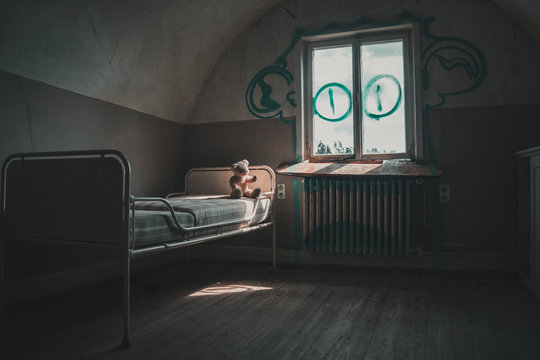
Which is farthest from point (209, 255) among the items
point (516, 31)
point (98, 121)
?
point (516, 31)

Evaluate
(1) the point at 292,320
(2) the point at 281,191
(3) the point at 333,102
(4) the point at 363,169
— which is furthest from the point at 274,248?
(3) the point at 333,102

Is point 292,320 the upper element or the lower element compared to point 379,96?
lower

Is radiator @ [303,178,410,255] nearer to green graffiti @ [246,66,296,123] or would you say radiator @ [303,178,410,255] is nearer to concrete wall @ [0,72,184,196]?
green graffiti @ [246,66,296,123]

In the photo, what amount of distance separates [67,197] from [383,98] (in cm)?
283

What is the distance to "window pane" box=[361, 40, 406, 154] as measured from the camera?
11.8ft

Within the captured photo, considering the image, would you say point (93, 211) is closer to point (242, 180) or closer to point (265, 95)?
point (242, 180)

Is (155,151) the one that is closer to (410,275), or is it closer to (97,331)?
(97,331)

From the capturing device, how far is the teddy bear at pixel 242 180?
3.47 metres

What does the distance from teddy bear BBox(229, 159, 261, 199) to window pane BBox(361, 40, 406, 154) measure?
1.14m

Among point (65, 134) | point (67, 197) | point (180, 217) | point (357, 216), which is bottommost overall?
point (357, 216)

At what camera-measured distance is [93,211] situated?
1.97m

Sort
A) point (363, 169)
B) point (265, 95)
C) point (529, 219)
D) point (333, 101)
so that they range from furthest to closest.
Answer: point (265, 95) < point (333, 101) < point (363, 169) < point (529, 219)

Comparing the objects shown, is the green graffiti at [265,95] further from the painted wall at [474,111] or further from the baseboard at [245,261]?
the baseboard at [245,261]

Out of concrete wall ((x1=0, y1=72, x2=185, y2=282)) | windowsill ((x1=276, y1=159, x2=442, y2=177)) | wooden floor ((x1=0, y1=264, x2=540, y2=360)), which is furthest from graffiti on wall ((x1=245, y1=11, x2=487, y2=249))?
concrete wall ((x1=0, y1=72, x2=185, y2=282))
